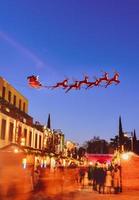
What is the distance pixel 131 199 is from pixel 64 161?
22.9m

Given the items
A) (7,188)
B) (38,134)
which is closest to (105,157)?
(38,134)

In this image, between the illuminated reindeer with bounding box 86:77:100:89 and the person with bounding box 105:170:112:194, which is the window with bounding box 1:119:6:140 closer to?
the person with bounding box 105:170:112:194

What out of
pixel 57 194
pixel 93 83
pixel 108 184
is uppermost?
pixel 93 83

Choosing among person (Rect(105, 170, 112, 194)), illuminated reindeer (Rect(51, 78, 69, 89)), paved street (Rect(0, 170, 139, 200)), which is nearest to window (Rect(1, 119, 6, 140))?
paved street (Rect(0, 170, 139, 200))

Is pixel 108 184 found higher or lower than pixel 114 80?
lower

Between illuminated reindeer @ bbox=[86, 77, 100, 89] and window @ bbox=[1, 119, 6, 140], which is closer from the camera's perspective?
illuminated reindeer @ bbox=[86, 77, 100, 89]

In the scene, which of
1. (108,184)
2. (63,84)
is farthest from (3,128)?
(63,84)

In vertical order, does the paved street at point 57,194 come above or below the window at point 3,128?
below

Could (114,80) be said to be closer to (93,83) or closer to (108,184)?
(93,83)

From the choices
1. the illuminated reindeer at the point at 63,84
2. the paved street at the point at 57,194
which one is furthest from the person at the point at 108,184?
the illuminated reindeer at the point at 63,84

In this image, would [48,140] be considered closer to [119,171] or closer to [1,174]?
[119,171]

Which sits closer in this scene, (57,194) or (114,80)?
(114,80)

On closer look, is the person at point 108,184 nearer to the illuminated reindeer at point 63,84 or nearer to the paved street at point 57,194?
the paved street at point 57,194

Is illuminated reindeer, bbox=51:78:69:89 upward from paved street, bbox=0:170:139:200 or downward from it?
upward
